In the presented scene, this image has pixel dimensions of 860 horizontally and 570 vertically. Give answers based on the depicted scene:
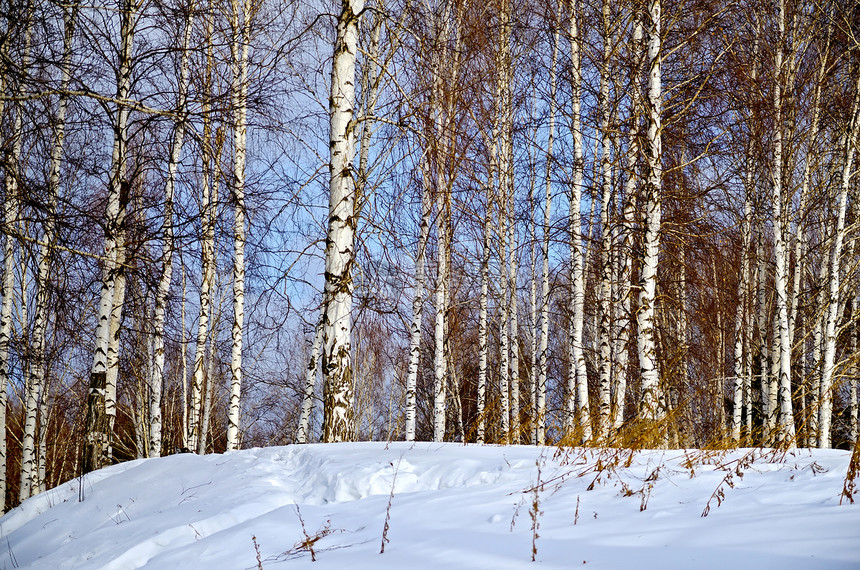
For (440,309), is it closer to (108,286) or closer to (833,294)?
(108,286)

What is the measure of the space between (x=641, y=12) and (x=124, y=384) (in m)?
15.2

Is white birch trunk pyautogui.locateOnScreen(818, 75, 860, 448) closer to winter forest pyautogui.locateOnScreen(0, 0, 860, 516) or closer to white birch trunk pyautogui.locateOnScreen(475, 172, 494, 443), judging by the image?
winter forest pyautogui.locateOnScreen(0, 0, 860, 516)

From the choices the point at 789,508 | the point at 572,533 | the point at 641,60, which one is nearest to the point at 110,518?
the point at 572,533

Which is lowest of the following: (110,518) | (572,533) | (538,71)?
(110,518)

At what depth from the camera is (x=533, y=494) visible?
384cm

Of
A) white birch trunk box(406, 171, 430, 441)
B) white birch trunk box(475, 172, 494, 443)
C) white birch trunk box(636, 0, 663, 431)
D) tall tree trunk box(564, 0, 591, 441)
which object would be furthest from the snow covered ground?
white birch trunk box(475, 172, 494, 443)

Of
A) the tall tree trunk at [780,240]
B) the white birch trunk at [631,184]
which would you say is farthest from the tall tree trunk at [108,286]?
the tall tree trunk at [780,240]

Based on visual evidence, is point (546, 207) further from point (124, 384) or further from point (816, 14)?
point (124, 384)

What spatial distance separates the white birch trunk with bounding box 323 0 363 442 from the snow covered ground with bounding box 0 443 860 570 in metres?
0.55

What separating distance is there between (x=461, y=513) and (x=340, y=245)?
348 cm

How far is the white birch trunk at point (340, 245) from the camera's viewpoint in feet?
20.8

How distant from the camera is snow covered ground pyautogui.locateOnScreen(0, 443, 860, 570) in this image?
2770 mm

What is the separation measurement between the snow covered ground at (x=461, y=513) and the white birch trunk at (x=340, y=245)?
0.55 metres

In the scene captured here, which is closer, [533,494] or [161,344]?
[533,494]
